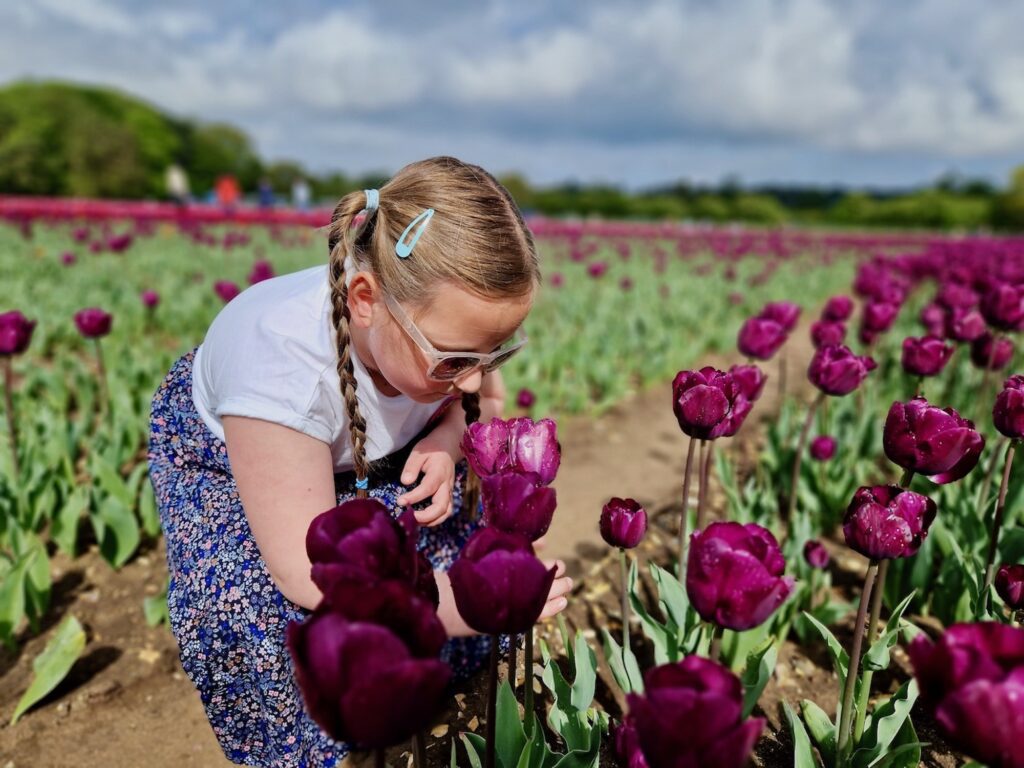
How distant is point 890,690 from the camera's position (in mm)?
2252

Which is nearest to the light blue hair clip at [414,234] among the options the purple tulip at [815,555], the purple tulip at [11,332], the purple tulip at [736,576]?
the purple tulip at [736,576]

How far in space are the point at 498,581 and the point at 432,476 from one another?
1047mm

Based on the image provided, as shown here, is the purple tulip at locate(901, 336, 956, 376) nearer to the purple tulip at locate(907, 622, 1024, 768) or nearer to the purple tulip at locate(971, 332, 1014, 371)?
the purple tulip at locate(971, 332, 1014, 371)

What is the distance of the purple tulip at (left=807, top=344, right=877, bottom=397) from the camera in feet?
7.20

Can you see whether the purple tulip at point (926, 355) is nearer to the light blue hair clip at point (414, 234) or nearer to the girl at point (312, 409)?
the girl at point (312, 409)

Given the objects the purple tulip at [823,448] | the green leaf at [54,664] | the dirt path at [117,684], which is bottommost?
the dirt path at [117,684]

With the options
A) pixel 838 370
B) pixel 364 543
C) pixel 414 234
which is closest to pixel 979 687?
pixel 364 543

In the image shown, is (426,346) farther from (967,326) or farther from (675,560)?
(967,326)

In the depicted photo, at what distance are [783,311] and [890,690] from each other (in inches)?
55.8

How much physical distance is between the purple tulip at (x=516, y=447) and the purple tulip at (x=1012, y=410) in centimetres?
114

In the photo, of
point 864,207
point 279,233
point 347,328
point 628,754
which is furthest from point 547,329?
point 864,207

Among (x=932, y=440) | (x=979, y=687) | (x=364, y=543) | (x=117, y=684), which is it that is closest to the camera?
(x=979, y=687)

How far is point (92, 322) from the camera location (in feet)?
10.5

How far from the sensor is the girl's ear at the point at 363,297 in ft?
5.64
